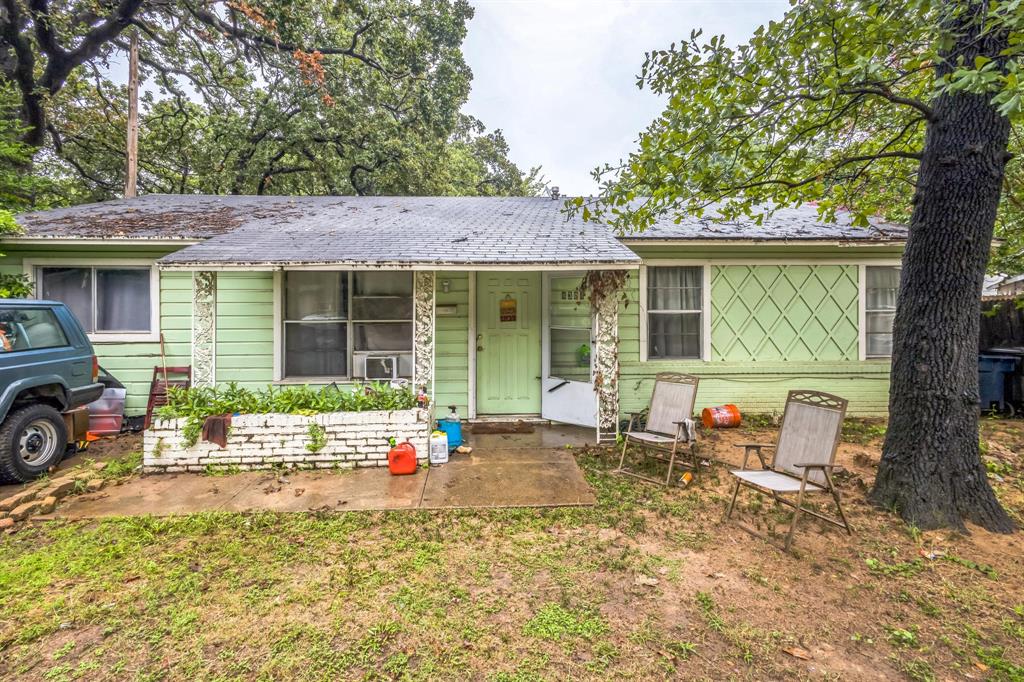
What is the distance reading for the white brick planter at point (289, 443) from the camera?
4508 mm

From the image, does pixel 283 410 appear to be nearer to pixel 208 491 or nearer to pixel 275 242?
pixel 208 491

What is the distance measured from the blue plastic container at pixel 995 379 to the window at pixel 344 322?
9.24m

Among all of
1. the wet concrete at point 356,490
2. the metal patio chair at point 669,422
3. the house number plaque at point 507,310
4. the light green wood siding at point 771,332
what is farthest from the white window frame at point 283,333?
the light green wood siding at point 771,332

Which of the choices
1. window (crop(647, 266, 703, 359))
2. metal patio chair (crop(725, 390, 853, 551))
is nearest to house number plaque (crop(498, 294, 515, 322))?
window (crop(647, 266, 703, 359))

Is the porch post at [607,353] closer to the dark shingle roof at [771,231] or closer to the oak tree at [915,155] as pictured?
the dark shingle roof at [771,231]

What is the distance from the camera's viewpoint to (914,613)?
8.07 feet

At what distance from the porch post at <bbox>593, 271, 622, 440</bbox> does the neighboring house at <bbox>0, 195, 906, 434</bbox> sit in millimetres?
22

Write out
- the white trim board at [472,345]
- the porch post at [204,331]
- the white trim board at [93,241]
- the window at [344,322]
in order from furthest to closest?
the white trim board at [472,345] → the window at [344,322] → the white trim board at [93,241] → the porch post at [204,331]

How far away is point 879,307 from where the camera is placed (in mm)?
6676

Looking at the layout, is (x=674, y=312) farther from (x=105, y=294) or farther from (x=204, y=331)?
(x=105, y=294)

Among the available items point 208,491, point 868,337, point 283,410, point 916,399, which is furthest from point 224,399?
point 868,337

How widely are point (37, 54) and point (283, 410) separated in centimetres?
1508

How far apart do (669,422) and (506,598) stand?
278 cm

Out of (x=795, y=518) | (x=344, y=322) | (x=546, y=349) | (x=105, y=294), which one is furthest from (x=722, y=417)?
(x=105, y=294)
